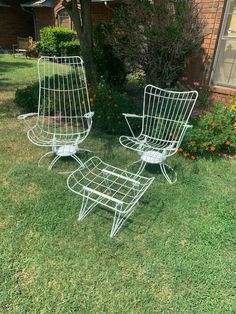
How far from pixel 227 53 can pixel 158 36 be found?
1.88 m

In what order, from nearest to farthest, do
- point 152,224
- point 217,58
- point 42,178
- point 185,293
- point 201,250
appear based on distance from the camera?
point 185,293 < point 201,250 < point 152,224 < point 42,178 < point 217,58

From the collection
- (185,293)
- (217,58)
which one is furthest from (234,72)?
(185,293)

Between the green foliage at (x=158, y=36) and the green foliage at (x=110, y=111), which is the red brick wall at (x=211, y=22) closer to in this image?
the green foliage at (x=158, y=36)

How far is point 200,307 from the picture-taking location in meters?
2.04

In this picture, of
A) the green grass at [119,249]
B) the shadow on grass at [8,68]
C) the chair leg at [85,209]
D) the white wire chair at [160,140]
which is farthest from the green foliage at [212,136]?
the shadow on grass at [8,68]

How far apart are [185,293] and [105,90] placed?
3834 mm

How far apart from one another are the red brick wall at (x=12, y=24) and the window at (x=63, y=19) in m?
2.91

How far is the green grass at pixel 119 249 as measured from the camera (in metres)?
2.07

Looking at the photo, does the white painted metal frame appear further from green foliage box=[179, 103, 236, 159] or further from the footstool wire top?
green foliage box=[179, 103, 236, 159]

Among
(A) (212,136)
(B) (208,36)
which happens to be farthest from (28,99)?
(B) (208,36)

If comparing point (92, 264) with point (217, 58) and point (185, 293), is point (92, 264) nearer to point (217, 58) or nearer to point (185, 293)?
point (185, 293)

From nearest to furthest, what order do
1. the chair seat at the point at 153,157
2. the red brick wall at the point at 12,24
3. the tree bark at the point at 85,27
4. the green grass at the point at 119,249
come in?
the green grass at the point at 119,249, the chair seat at the point at 153,157, the tree bark at the point at 85,27, the red brick wall at the point at 12,24

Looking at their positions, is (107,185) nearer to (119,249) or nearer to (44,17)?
(119,249)

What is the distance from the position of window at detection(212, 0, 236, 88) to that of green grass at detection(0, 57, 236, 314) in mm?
2917
